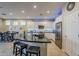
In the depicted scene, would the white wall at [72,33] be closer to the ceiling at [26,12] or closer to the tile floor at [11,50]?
the tile floor at [11,50]

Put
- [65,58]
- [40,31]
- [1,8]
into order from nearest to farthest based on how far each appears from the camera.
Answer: [65,58], [1,8], [40,31]

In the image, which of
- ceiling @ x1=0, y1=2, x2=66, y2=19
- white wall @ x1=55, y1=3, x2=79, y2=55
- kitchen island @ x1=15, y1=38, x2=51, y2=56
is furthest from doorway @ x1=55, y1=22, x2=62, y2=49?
ceiling @ x1=0, y1=2, x2=66, y2=19

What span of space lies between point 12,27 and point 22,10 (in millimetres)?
481

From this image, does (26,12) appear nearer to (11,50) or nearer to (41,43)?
(41,43)

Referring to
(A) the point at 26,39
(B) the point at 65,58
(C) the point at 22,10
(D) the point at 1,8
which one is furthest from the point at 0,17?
(B) the point at 65,58

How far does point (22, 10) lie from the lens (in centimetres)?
276

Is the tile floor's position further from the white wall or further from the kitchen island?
the white wall

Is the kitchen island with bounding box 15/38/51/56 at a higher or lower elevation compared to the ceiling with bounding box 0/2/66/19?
lower

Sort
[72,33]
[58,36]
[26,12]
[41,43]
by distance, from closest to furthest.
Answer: [26,12], [41,43], [72,33], [58,36]

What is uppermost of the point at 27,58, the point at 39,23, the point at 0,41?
the point at 39,23

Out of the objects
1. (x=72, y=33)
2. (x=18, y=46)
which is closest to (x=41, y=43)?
(x=18, y=46)

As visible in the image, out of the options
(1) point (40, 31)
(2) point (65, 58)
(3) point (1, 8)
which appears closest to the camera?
(2) point (65, 58)

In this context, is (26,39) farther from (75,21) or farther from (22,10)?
(75,21)

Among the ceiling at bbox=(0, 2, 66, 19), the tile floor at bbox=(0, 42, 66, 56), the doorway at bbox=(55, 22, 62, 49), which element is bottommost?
the tile floor at bbox=(0, 42, 66, 56)
